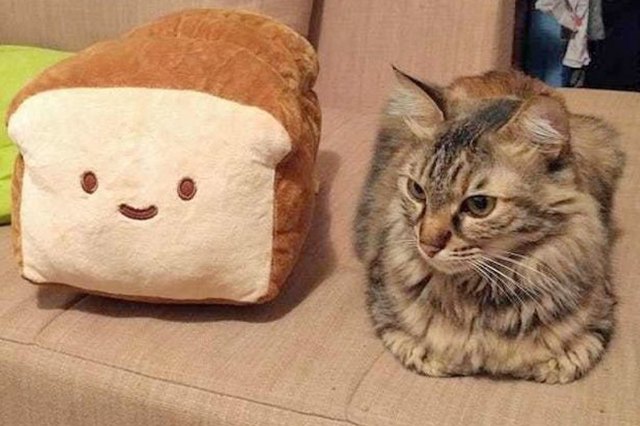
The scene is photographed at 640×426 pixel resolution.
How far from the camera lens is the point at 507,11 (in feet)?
5.23

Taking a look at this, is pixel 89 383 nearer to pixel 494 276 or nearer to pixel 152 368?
pixel 152 368

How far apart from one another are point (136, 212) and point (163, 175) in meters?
0.06

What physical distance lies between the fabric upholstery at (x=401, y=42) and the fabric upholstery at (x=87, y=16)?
0.08 meters

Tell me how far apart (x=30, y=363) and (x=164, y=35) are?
0.50 m

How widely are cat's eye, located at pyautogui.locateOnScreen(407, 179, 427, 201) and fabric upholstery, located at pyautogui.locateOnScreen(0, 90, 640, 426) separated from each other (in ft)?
0.73

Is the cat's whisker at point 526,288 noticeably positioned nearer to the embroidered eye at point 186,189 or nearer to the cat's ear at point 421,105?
the cat's ear at point 421,105

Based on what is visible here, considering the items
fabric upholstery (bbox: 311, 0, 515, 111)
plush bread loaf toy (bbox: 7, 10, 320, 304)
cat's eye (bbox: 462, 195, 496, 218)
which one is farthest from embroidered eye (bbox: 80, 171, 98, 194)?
fabric upholstery (bbox: 311, 0, 515, 111)

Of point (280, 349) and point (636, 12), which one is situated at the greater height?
point (636, 12)

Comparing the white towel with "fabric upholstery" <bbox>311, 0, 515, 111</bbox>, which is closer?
"fabric upholstery" <bbox>311, 0, 515, 111</bbox>

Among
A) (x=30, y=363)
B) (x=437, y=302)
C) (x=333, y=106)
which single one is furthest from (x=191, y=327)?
(x=333, y=106)

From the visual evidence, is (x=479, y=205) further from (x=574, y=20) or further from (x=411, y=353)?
(x=574, y=20)

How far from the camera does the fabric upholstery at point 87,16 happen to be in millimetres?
1629

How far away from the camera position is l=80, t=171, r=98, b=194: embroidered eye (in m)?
1.09

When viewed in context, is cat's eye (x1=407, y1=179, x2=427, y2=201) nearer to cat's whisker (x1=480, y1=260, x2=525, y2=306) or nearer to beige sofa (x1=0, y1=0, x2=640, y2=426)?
cat's whisker (x1=480, y1=260, x2=525, y2=306)
